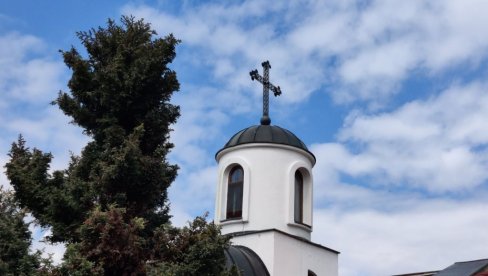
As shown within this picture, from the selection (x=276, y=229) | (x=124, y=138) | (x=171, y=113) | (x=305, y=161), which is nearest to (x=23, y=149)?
(x=124, y=138)

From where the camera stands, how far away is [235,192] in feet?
53.9

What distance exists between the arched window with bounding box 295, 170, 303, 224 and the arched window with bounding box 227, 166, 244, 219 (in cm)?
146

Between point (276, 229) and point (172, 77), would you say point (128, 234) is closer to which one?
point (172, 77)

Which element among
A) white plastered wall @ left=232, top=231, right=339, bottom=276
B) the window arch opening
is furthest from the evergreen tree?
the window arch opening

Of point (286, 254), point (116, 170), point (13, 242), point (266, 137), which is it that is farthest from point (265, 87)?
point (116, 170)

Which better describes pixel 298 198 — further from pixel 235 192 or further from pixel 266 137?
pixel 266 137

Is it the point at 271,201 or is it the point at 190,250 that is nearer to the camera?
the point at 190,250

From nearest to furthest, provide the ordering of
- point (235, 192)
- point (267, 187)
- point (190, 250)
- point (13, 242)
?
point (190, 250) < point (267, 187) < point (235, 192) < point (13, 242)

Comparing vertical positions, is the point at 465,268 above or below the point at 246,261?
below

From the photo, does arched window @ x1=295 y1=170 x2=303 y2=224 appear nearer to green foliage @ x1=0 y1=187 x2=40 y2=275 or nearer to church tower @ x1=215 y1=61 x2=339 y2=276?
church tower @ x1=215 y1=61 x2=339 y2=276

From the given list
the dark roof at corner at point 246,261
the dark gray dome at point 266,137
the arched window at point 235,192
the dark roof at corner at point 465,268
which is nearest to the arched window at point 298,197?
the dark gray dome at point 266,137

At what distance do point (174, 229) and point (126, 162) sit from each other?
1.27 m

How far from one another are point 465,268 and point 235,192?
293 inches

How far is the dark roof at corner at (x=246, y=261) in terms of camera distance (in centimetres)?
1398
